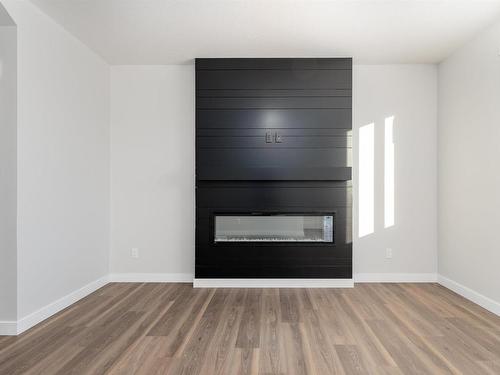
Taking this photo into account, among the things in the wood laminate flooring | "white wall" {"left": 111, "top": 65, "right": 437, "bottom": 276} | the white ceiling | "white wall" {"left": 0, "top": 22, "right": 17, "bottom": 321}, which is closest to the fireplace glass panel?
"white wall" {"left": 111, "top": 65, "right": 437, "bottom": 276}

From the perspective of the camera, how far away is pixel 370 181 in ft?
14.3

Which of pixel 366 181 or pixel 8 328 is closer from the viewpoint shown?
pixel 8 328

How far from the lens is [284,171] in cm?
411

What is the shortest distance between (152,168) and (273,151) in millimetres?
1539

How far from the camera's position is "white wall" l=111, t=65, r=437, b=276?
14.3 ft

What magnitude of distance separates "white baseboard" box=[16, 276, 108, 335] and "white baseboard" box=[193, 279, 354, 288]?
3.73 ft

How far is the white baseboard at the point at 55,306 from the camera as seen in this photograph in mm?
2839

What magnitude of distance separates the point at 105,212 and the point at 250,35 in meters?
2.67

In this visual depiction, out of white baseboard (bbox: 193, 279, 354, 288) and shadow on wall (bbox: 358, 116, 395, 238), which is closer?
white baseboard (bbox: 193, 279, 354, 288)

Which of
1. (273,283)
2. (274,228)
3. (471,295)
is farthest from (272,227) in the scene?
(471,295)

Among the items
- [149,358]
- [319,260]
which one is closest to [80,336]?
[149,358]

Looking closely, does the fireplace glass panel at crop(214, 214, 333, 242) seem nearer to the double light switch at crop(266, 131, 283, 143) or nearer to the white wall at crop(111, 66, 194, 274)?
the white wall at crop(111, 66, 194, 274)

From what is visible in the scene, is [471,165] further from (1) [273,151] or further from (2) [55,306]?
(2) [55,306]

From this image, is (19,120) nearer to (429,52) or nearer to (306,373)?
(306,373)
